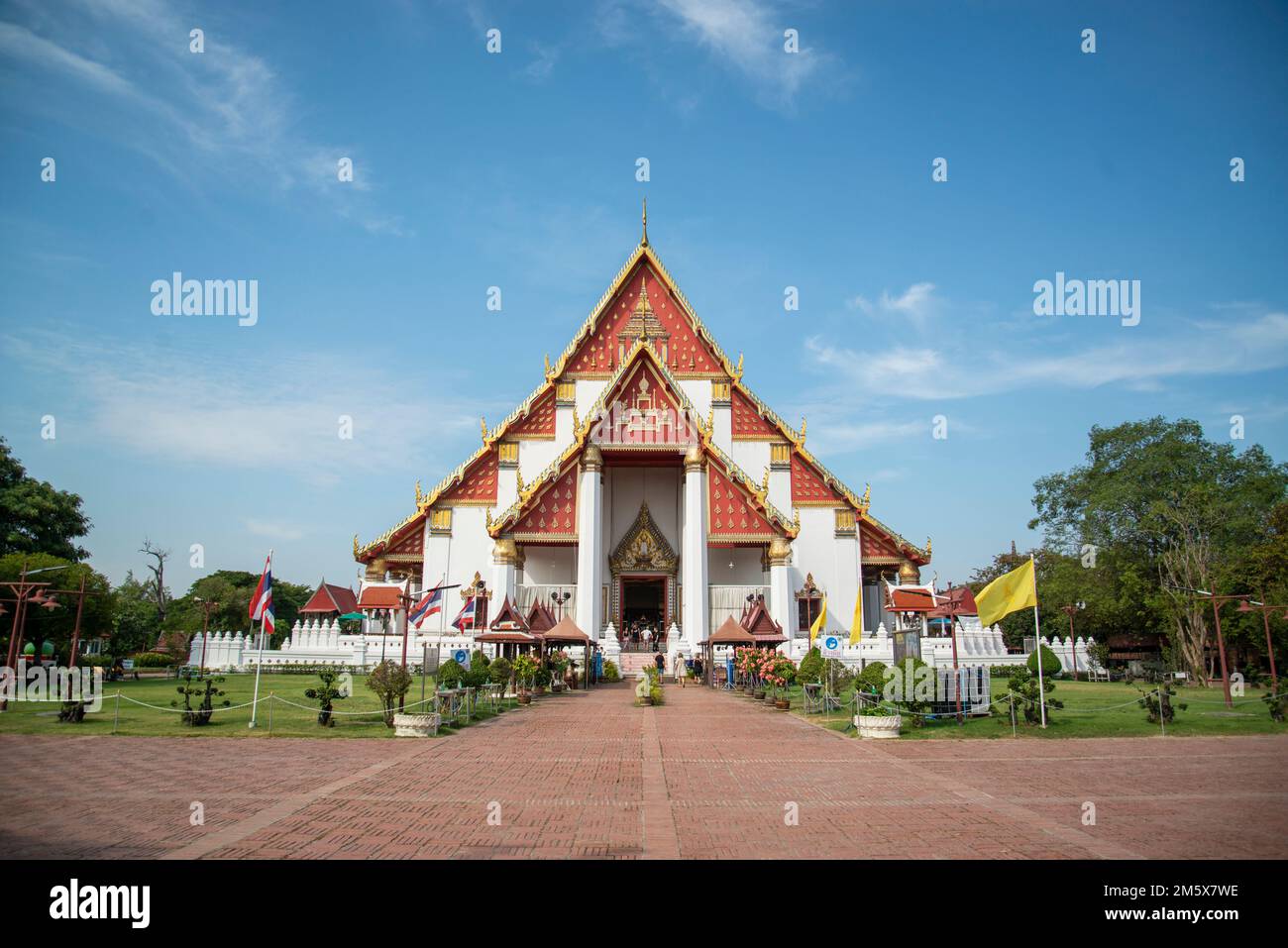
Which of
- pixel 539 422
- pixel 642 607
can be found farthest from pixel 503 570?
pixel 642 607

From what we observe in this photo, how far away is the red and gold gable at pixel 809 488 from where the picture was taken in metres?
38.8

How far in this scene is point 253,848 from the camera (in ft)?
22.0

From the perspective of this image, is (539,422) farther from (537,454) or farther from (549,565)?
(549,565)

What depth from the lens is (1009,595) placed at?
1588cm

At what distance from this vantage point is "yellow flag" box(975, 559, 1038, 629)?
15398mm

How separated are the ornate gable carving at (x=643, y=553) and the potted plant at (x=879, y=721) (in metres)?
21.9

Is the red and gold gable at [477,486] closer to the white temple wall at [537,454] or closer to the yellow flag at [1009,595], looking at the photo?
the white temple wall at [537,454]

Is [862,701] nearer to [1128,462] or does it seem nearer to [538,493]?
[538,493]

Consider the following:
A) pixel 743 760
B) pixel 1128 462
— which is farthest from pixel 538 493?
pixel 1128 462

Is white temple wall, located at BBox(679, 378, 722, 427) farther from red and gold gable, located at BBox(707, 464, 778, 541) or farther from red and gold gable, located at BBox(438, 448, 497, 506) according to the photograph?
red and gold gable, located at BBox(438, 448, 497, 506)

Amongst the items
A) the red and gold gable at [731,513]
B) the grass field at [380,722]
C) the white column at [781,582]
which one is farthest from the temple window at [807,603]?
the grass field at [380,722]

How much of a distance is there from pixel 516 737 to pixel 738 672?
44.8 feet

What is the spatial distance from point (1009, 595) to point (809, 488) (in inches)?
917

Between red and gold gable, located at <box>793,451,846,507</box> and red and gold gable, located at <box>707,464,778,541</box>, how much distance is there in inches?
171
